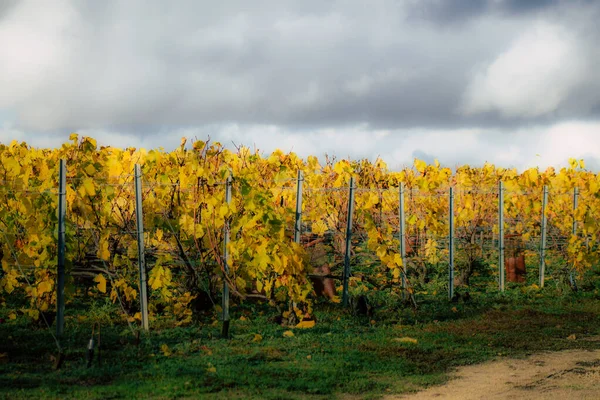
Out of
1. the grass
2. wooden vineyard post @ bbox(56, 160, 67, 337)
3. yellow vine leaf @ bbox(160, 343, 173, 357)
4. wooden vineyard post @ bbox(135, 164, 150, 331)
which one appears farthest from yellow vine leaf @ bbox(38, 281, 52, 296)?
yellow vine leaf @ bbox(160, 343, 173, 357)

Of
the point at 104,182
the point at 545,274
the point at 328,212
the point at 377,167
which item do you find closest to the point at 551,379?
the point at 104,182

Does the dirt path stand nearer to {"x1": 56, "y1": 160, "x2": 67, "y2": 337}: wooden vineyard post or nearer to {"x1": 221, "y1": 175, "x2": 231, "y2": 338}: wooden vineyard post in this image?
{"x1": 221, "y1": 175, "x2": 231, "y2": 338}: wooden vineyard post

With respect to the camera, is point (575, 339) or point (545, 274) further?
point (545, 274)

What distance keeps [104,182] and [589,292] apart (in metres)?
7.50

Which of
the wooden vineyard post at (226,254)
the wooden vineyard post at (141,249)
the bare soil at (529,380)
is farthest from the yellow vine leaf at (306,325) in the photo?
the bare soil at (529,380)

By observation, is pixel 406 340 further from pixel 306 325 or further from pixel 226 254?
pixel 226 254

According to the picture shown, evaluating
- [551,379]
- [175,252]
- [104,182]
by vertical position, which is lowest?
[551,379]

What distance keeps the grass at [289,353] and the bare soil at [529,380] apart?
0.67 feet

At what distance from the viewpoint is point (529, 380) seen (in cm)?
626

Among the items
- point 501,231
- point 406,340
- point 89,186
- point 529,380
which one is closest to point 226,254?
point 89,186

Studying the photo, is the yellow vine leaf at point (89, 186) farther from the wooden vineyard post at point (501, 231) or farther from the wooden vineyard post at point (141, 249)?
the wooden vineyard post at point (501, 231)

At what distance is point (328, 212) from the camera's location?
12547 millimetres

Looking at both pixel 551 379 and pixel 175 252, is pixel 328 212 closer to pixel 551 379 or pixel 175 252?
pixel 175 252

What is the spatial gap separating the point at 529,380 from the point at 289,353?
215 centimetres
